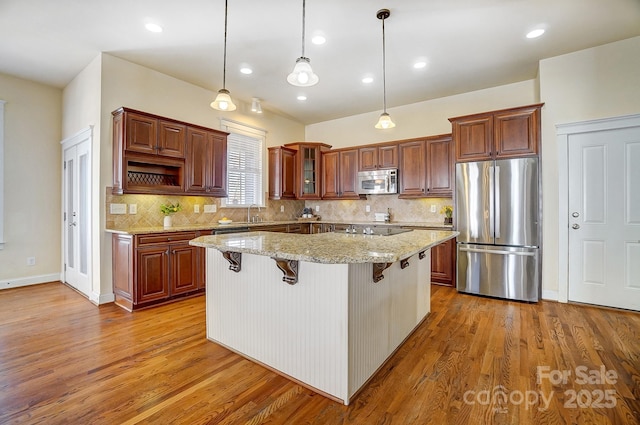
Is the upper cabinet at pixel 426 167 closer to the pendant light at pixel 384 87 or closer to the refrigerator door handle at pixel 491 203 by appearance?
the refrigerator door handle at pixel 491 203

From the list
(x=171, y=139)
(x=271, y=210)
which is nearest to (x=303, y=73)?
(x=171, y=139)

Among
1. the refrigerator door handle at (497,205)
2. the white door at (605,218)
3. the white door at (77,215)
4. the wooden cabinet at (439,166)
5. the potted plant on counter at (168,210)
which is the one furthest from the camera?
the wooden cabinet at (439,166)

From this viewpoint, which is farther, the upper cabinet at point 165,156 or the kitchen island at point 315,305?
the upper cabinet at point 165,156

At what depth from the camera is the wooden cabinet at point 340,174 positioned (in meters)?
5.80

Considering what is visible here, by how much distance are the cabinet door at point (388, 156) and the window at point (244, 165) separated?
2.27 meters

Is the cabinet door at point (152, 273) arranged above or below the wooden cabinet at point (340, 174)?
below

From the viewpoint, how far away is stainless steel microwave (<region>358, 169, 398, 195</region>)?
17.2 ft

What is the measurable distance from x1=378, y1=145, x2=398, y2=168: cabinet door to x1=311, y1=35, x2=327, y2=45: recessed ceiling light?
7.94 feet

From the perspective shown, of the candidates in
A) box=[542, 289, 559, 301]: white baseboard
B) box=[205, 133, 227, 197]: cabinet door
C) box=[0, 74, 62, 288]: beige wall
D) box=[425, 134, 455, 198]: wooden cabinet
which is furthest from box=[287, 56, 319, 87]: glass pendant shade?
box=[0, 74, 62, 288]: beige wall

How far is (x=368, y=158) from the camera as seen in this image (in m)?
5.59

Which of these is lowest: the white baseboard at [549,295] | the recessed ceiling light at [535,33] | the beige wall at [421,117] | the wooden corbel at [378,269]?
the white baseboard at [549,295]

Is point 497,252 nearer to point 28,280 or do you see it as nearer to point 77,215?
point 77,215

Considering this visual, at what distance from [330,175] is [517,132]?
3.27m

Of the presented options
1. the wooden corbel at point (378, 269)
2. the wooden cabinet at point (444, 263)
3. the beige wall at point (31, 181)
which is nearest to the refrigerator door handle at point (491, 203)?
the wooden cabinet at point (444, 263)
